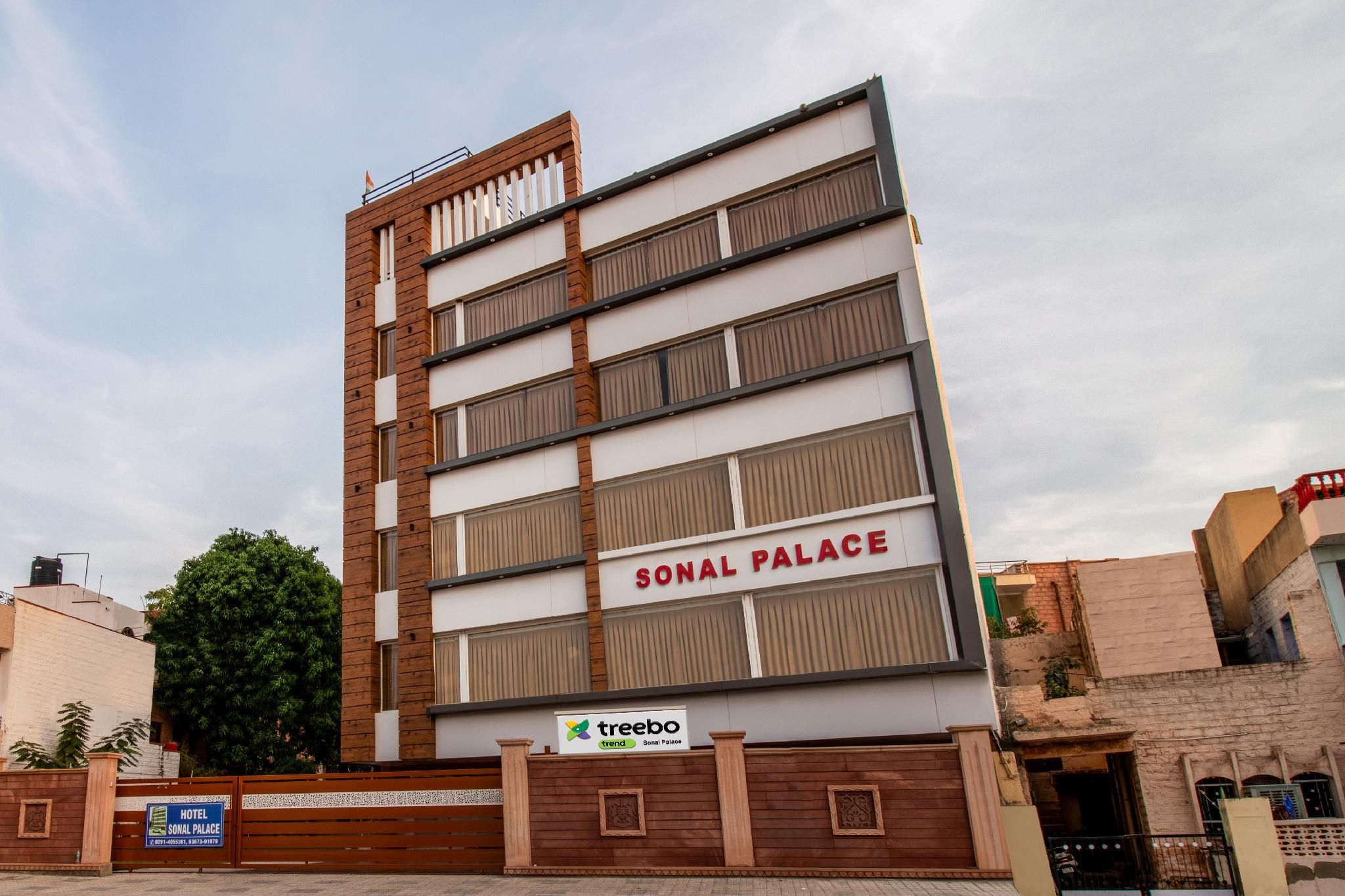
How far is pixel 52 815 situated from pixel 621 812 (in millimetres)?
12034

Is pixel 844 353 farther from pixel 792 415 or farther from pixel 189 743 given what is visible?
pixel 189 743

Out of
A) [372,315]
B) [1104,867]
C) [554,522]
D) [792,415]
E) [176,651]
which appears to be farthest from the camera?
→ [176,651]

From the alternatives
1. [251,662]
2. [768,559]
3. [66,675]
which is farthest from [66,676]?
[768,559]

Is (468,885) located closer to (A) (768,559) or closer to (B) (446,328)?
(A) (768,559)

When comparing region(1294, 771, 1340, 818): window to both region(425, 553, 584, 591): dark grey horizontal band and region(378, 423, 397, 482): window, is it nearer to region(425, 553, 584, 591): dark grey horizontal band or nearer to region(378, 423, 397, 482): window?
region(425, 553, 584, 591): dark grey horizontal band

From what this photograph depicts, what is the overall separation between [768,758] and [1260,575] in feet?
53.8

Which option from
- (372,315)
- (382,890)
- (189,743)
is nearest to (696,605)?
(382,890)

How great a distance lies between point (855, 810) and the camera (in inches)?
559

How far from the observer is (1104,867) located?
15.8 meters

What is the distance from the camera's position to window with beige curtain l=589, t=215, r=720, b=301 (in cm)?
2134

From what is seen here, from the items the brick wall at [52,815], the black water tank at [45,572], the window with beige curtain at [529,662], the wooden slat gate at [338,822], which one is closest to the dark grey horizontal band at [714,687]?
the window with beige curtain at [529,662]

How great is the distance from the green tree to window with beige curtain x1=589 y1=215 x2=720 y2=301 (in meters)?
20.4

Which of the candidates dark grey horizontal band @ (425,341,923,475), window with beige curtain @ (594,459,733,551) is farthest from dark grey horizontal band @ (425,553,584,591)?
dark grey horizontal band @ (425,341,923,475)

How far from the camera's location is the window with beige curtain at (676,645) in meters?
18.8
